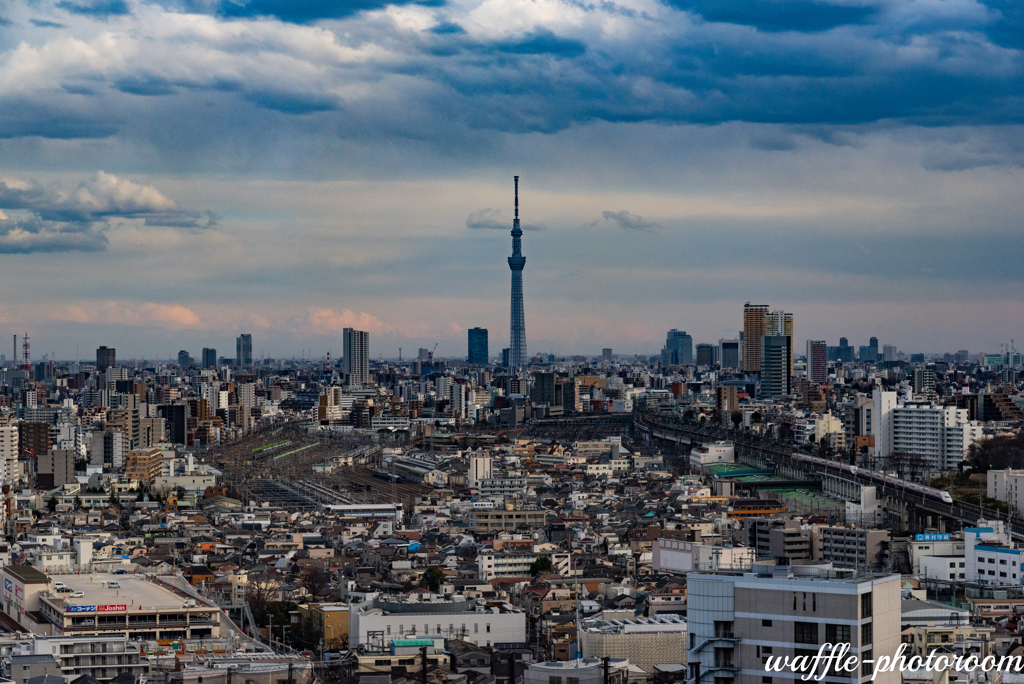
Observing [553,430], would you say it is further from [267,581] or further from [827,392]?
[267,581]

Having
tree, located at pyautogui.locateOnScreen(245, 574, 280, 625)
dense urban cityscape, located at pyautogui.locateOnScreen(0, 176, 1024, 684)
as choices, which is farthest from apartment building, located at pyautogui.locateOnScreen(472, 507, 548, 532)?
tree, located at pyautogui.locateOnScreen(245, 574, 280, 625)

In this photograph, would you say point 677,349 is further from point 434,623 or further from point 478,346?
point 434,623

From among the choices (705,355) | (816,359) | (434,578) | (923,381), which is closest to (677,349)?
(705,355)

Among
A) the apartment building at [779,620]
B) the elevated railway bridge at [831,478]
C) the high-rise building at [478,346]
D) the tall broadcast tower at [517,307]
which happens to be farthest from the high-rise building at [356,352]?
the apartment building at [779,620]

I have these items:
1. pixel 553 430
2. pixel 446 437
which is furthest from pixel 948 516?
pixel 553 430

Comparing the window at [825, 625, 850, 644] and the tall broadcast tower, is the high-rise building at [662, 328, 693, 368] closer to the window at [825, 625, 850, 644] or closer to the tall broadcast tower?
the tall broadcast tower
